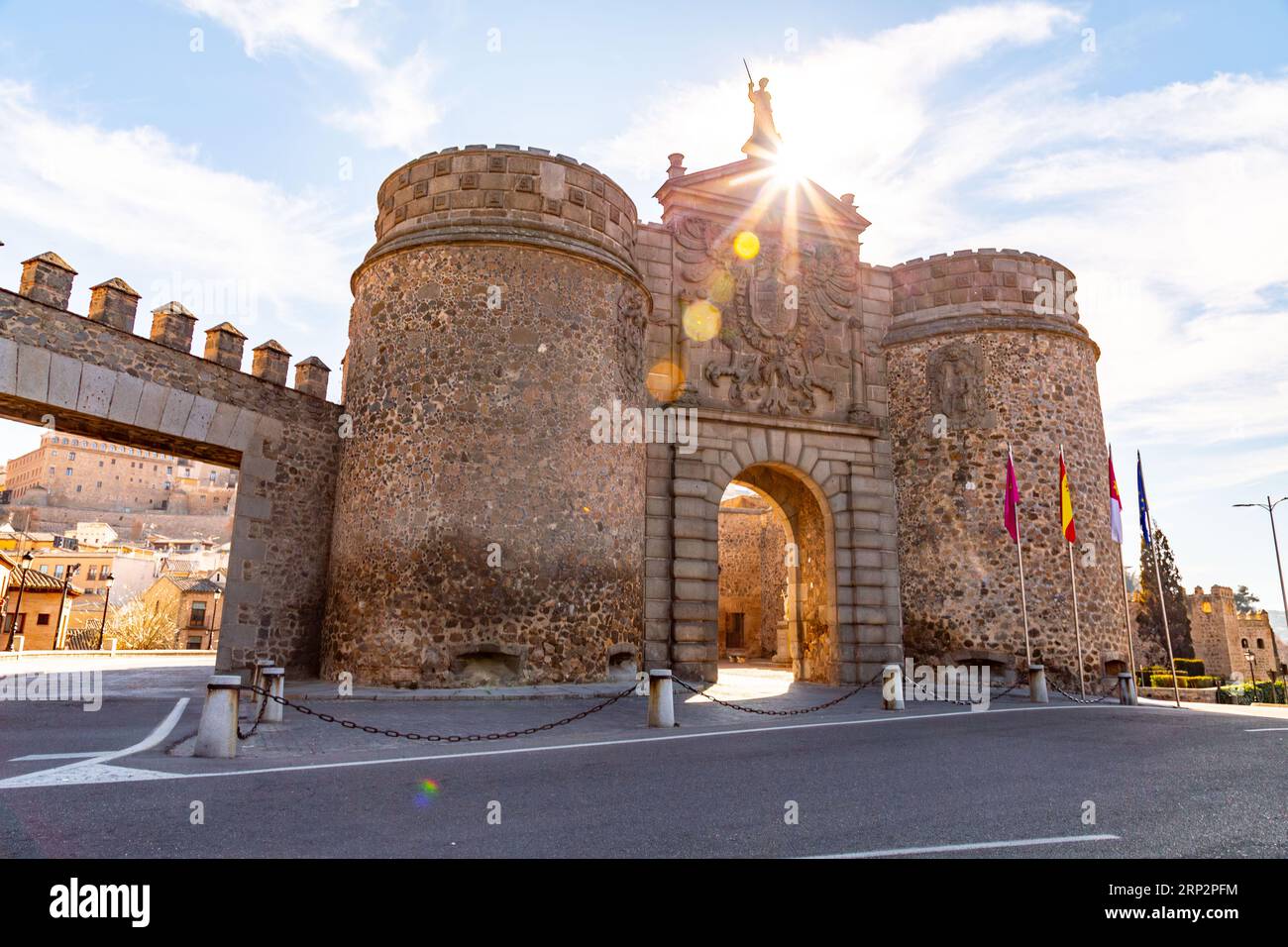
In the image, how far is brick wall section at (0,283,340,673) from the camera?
1109cm

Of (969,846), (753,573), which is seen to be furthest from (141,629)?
(969,846)

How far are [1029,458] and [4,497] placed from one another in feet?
330

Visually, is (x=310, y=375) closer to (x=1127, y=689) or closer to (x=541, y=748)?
(x=541, y=748)

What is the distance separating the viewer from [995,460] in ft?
58.3

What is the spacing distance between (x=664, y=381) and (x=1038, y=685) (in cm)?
923

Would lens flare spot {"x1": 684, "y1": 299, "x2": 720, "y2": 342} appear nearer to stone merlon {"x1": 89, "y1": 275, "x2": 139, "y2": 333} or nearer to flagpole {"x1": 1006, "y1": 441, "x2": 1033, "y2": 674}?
flagpole {"x1": 1006, "y1": 441, "x2": 1033, "y2": 674}

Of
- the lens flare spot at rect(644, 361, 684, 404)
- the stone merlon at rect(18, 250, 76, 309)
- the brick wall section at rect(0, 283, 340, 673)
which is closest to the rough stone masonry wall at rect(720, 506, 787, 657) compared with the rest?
the lens flare spot at rect(644, 361, 684, 404)

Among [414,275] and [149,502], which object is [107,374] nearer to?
[414,275]

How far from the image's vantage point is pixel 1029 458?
1772cm

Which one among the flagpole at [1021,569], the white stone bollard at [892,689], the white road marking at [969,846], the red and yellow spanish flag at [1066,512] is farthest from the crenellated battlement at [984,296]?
the white road marking at [969,846]

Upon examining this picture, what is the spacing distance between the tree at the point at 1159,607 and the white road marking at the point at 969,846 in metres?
41.2

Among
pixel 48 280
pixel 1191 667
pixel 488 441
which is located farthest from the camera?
pixel 1191 667
